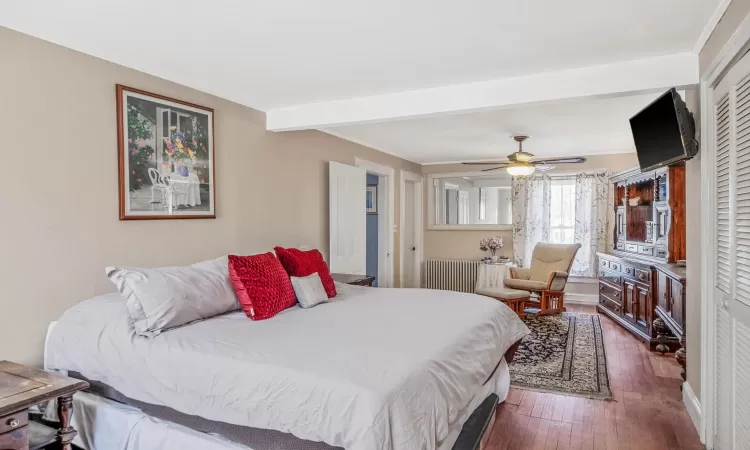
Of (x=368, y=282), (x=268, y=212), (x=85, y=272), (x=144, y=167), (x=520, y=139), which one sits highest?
(x=520, y=139)

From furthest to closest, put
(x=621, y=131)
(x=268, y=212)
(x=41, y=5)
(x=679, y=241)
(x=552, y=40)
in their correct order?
1. (x=621, y=131)
2. (x=679, y=241)
3. (x=268, y=212)
4. (x=552, y=40)
5. (x=41, y=5)

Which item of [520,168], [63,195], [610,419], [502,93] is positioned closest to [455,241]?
[520,168]

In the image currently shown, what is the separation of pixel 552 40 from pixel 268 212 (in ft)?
8.28

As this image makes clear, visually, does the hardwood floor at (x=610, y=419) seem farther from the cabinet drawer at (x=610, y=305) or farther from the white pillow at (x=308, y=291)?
the cabinet drawer at (x=610, y=305)

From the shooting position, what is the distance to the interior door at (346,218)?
15.0ft

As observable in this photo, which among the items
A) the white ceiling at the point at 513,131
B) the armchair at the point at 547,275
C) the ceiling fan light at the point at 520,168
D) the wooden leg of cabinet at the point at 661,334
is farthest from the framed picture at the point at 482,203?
the wooden leg of cabinet at the point at 661,334

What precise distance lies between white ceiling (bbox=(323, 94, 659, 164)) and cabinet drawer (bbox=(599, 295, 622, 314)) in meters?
1.97

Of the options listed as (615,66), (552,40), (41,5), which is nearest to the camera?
(41,5)

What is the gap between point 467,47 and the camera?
8.05 feet

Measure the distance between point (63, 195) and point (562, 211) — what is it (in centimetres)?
635

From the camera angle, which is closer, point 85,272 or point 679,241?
point 85,272

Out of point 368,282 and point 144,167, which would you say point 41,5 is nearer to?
point 144,167

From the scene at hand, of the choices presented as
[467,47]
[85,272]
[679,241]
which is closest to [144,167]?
[85,272]

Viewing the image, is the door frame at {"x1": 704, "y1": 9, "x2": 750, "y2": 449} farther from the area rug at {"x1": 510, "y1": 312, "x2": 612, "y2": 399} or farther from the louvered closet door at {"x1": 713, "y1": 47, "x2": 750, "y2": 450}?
the area rug at {"x1": 510, "y1": 312, "x2": 612, "y2": 399}
